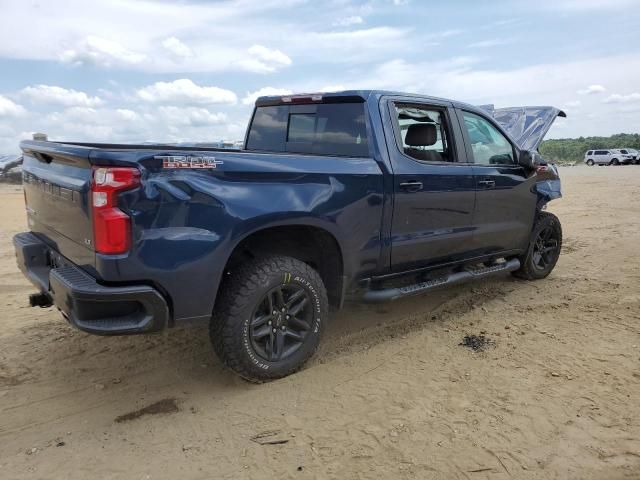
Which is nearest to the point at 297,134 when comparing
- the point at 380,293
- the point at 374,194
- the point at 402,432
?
the point at 374,194

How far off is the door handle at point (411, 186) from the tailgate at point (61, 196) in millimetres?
2171

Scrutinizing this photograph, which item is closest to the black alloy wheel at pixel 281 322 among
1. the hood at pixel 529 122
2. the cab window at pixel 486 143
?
the cab window at pixel 486 143

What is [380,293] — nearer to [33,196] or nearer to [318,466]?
[318,466]

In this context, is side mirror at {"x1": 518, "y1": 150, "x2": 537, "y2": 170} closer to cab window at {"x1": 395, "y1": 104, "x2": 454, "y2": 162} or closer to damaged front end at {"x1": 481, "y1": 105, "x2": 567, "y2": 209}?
cab window at {"x1": 395, "y1": 104, "x2": 454, "y2": 162}

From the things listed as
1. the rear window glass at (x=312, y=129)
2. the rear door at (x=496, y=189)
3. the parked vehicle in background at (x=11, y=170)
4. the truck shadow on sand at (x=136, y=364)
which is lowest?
the parked vehicle in background at (x=11, y=170)

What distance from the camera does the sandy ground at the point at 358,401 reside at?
269 centimetres

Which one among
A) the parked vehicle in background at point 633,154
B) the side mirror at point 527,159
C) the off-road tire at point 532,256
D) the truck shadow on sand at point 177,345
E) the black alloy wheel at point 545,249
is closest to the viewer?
the truck shadow on sand at point 177,345

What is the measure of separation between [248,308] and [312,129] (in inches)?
71.3

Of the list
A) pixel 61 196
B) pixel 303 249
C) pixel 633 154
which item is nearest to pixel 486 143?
pixel 303 249

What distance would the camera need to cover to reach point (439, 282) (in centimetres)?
447

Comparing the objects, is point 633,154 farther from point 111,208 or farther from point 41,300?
point 111,208

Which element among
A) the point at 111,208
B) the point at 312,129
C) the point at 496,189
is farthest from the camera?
the point at 496,189

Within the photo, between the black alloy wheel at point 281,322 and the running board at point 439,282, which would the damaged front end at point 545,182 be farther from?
the black alloy wheel at point 281,322

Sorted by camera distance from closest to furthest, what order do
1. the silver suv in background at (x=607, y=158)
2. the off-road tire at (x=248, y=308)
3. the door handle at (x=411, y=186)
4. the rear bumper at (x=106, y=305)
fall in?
the rear bumper at (x=106, y=305)
the off-road tire at (x=248, y=308)
the door handle at (x=411, y=186)
the silver suv in background at (x=607, y=158)
